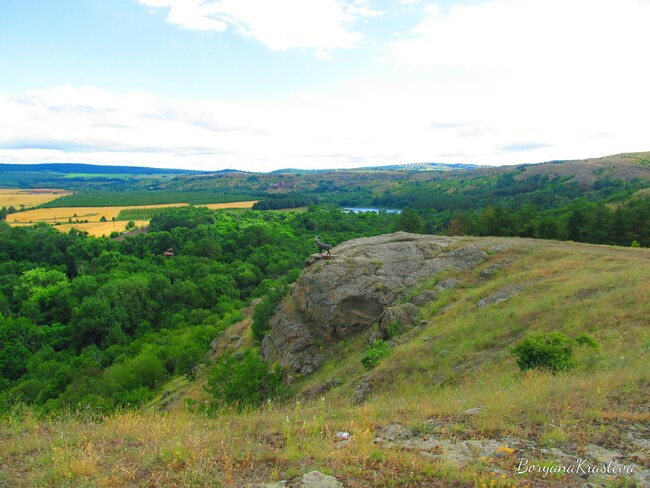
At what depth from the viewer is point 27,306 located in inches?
2163

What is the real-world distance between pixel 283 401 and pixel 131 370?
20.5 m

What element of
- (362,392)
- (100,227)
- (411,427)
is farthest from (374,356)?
(100,227)

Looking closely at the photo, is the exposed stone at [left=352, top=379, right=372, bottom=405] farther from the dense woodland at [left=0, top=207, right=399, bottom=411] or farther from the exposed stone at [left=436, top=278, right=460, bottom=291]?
the exposed stone at [left=436, top=278, right=460, bottom=291]

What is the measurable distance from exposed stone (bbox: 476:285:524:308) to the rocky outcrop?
320 centimetres

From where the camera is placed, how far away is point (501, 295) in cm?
1880

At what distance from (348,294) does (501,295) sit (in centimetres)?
813

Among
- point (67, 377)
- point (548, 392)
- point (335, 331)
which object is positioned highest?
point (548, 392)

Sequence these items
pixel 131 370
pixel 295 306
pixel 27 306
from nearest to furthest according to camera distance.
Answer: pixel 295 306 < pixel 131 370 < pixel 27 306

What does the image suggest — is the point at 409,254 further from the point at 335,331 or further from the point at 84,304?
the point at 84,304

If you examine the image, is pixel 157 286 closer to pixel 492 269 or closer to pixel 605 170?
pixel 492 269

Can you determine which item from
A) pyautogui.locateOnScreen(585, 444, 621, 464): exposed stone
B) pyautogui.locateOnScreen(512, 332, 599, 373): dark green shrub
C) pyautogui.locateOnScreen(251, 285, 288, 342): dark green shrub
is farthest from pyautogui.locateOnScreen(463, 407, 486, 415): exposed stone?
pyautogui.locateOnScreen(251, 285, 288, 342): dark green shrub

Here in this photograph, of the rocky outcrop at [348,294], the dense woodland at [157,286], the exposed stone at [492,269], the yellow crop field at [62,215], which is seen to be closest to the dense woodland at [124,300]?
the dense woodland at [157,286]

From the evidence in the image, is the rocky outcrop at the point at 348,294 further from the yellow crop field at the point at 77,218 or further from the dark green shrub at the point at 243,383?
the yellow crop field at the point at 77,218

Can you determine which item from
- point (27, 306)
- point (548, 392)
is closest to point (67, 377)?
point (27, 306)
